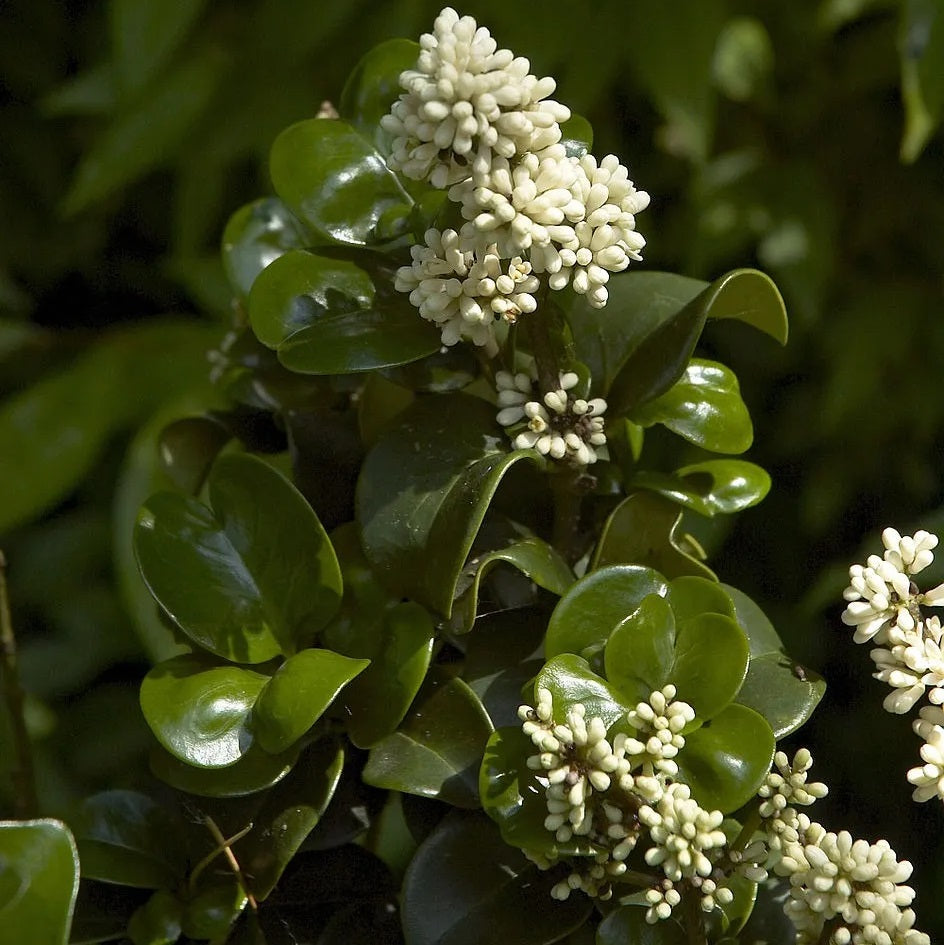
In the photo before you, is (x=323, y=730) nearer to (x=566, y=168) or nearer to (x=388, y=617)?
(x=388, y=617)

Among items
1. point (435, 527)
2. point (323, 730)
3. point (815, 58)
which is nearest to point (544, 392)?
point (435, 527)

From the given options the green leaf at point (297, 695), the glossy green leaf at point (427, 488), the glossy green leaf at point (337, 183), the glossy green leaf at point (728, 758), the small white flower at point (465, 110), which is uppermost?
the small white flower at point (465, 110)

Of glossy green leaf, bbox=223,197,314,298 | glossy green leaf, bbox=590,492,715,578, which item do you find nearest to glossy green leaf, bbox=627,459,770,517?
glossy green leaf, bbox=590,492,715,578

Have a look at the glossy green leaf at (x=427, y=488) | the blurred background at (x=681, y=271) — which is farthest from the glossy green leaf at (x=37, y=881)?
the blurred background at (x=681, y=271)

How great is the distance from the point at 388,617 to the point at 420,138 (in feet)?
0.64

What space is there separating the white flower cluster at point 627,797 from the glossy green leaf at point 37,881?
17 centimetres

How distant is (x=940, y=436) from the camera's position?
50.1 inches

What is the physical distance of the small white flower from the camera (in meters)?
0.38

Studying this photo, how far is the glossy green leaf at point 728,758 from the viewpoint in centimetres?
40

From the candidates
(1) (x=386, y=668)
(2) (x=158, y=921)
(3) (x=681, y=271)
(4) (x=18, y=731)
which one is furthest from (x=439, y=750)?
(3) (x=681, y=271)

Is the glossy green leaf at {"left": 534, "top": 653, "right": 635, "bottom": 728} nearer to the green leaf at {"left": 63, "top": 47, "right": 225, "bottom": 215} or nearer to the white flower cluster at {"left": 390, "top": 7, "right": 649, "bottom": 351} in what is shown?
the white flower cluster at {"left": 390, "top": 7, "right": 649, "bottom": 351}

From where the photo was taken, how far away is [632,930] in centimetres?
43

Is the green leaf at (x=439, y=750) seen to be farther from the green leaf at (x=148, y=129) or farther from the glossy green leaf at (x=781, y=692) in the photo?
the green leaf at (x=148, y=129)

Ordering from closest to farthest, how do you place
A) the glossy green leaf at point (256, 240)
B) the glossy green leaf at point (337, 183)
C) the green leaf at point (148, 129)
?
the glossy green leaf at point (337, 183)
the glossy green leaf at point (256, 240)
the green leaf at point (148, 129)
